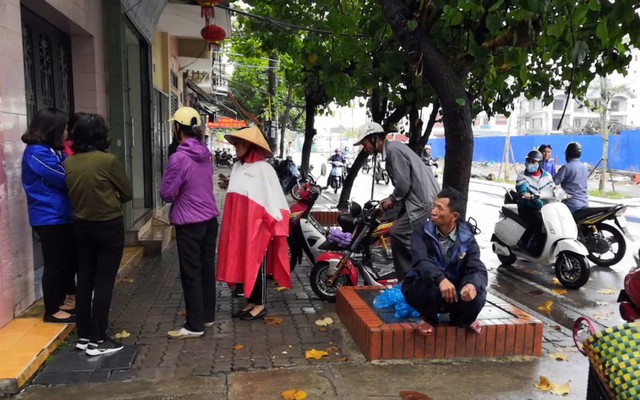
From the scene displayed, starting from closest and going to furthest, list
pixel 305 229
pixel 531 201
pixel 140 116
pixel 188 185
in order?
pixel 188 185, pixel 305 229, pixel 531 201, pixel 140 116

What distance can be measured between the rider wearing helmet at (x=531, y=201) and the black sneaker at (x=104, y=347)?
511cm

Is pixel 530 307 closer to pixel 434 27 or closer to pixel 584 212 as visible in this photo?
pixel 584 212

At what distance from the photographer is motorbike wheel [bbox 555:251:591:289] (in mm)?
5999

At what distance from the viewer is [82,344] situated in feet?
12.5

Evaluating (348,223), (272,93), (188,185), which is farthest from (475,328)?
(272,93)

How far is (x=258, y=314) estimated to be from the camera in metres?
4.62

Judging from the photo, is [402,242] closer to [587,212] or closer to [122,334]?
[122,334]

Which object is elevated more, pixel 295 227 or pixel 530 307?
pixel 295 227

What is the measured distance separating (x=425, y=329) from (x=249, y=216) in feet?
5.57

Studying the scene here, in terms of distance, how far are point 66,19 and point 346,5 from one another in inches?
201

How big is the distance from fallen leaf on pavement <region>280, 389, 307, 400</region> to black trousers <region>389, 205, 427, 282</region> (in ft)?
6.12

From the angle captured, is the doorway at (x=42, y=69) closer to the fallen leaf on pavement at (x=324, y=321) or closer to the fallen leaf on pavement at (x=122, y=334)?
the fallen leaf on pavement at (x=122, y=334)

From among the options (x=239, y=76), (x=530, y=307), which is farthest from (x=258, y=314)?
(x=239, y=76)

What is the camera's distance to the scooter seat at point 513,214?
689 centimetres
